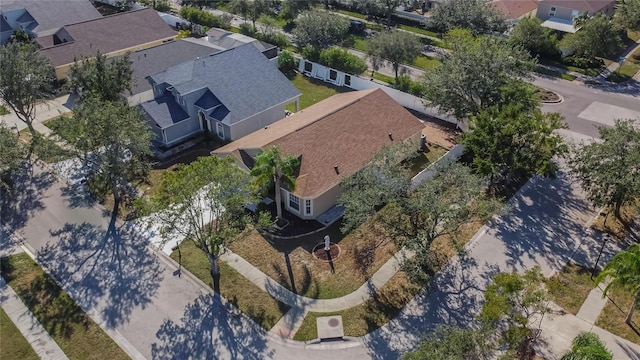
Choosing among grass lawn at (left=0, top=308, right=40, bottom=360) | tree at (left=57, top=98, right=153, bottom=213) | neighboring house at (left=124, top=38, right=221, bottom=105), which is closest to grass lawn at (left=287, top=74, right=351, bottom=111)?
neighboring house at (left=124, top=38, right=221, bottom=105)

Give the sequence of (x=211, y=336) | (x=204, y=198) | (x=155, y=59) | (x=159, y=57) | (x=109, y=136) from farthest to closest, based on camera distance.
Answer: (x=159, y=57) → (x=155, y=59) → (x=109, y=136) → (x=204, y=198) → (x=211, y=336)

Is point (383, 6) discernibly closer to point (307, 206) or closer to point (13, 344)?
point (307, 206)

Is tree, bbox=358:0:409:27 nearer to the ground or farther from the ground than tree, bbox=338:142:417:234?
nearer to the ground

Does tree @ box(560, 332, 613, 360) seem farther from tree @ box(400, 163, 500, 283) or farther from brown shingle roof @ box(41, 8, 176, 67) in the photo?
brown shingle roof @ box(41, 8, 176, 67)

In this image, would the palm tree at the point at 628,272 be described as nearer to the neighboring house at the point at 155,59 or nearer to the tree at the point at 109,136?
the tree at the point at 109,136

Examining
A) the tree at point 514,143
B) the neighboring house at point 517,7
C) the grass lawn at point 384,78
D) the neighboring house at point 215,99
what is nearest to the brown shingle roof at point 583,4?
the neighboring house at point 517,7

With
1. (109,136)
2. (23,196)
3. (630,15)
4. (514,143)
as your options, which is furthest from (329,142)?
(630,15)
